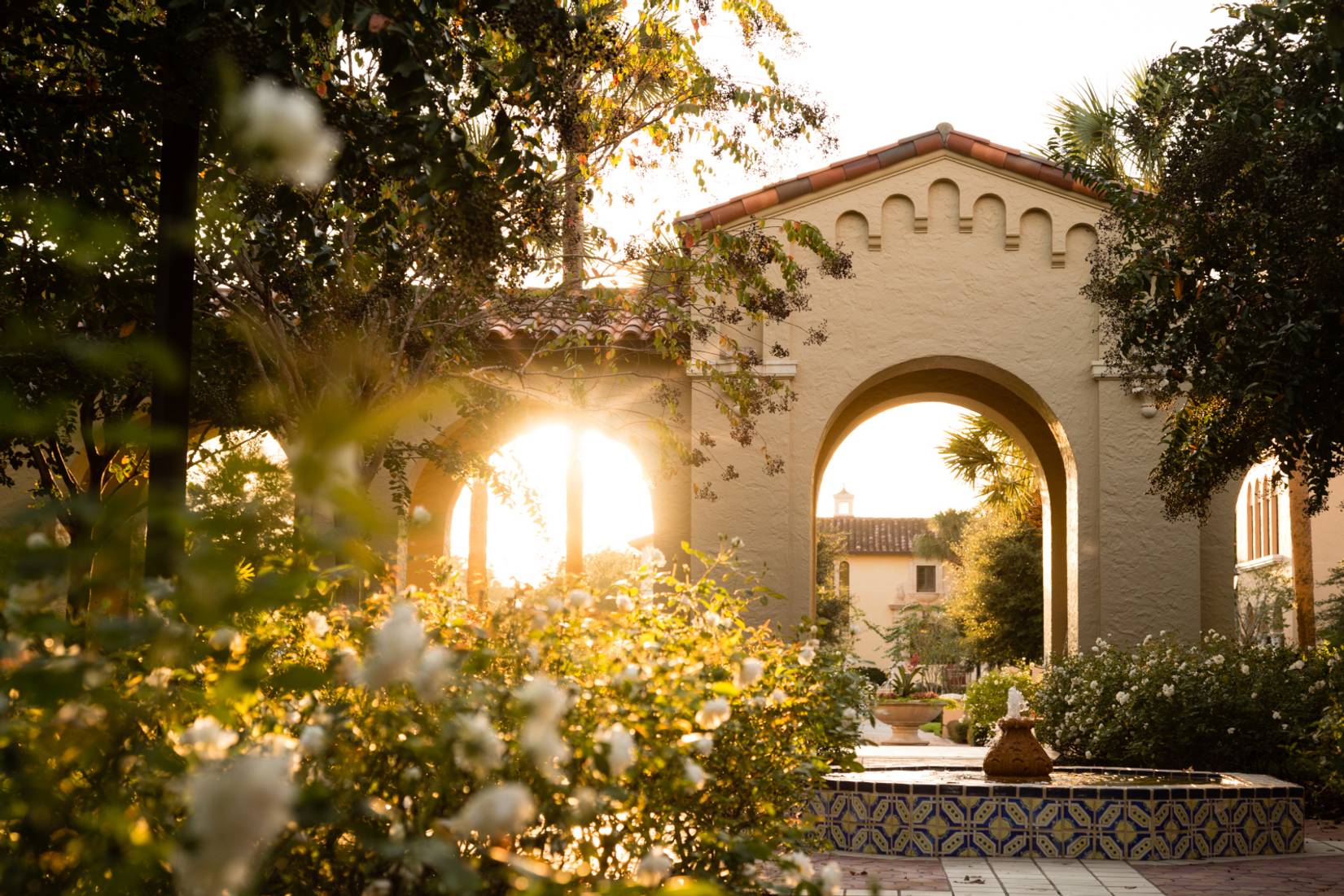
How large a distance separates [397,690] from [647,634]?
2.15 m

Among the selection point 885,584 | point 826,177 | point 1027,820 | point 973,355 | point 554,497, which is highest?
point 826,177

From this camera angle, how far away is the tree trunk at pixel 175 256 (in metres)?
3.75

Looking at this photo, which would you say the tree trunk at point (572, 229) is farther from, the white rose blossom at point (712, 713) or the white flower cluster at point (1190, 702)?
the white flower cluster at point (1190, 702)

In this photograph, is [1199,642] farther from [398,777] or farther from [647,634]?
[398,777]

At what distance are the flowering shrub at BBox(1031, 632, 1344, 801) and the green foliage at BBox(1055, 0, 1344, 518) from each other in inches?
105

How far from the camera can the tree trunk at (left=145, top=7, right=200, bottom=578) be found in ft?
12.3

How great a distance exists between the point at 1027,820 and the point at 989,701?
→ 10.1m

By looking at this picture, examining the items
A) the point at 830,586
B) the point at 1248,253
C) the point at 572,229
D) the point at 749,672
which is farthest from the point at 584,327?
the point at 830,586

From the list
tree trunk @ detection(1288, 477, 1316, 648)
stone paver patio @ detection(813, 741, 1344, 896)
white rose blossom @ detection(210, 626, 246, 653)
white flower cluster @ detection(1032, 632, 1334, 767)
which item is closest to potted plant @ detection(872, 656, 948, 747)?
tree trunk @ detection(1288, 477, 1316, 648)

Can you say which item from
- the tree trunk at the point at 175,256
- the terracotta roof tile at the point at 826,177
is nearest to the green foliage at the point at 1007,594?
the terracotta roof tile at the point at 826,177

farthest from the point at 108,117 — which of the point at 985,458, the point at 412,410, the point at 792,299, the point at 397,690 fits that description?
the point at 985,458

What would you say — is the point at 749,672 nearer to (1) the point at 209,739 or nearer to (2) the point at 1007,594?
(1) the point at 209,739

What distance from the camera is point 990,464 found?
2112cm

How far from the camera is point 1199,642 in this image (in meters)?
13.0
